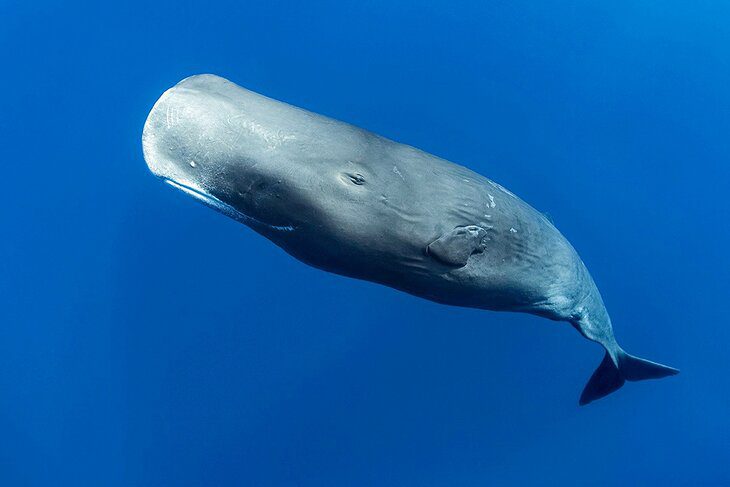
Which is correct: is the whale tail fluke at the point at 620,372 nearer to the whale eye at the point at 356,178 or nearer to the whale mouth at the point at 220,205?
the whale eye at the point at 356,178

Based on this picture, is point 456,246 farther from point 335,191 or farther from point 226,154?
point 226,154

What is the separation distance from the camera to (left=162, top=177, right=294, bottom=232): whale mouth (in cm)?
423

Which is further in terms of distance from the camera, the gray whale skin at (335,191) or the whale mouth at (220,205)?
the whale mouth at (220,205)

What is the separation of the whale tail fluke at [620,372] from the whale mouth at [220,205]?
18.4ft

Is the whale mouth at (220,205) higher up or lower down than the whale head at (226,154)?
lower down

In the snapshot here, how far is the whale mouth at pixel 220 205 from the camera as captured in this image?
4.23 metres

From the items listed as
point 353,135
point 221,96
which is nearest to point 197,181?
point 221,96

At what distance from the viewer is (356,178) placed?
4.25m

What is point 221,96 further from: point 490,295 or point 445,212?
point 490,295

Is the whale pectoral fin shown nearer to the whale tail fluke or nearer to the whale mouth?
the whale mouth

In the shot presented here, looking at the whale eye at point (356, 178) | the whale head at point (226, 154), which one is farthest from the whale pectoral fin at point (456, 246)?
the whale head at point (226, 154)

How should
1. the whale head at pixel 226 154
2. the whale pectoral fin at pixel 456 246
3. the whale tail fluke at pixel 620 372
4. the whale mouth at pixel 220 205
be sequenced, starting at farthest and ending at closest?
the whale tail fluke at pixel 620 372
the whale pectoral fin at pixel 456 246
the whale mouth at pixel 220 205
the whale head at pixel 226 154

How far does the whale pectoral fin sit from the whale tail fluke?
437cm

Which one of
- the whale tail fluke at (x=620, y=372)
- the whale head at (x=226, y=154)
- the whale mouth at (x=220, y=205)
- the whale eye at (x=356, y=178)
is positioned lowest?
the whale mouth at (x=220, y=205)
